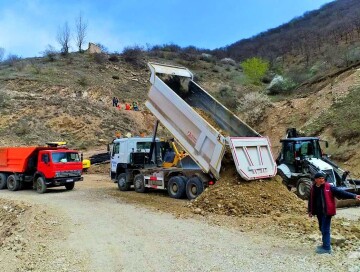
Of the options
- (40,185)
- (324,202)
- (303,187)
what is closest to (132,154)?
(40,185)

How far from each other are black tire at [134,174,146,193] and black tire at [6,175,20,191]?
20.7ft

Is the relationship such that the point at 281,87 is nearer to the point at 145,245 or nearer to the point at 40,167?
the point at 40,167

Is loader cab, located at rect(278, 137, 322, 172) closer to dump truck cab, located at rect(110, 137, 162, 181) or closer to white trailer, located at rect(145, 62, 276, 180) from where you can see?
white trailer, located at rect(145, 62, 276, 180)

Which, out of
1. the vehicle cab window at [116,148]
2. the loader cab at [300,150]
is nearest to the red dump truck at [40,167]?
the vehicle cab window at [116,148]

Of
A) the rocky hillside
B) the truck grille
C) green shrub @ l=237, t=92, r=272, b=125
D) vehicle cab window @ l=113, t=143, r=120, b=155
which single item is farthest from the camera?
green shrub @ l=237, t=92, r=272, b=125

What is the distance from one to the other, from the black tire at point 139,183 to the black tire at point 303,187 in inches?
237

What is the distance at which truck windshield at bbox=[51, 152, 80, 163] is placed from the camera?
18.0 meters

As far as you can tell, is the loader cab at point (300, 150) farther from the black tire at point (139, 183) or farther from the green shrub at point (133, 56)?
the green shrub at point (133, 56)

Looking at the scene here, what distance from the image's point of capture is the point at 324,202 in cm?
709

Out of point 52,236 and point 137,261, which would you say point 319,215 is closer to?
point 137,261

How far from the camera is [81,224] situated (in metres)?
10.5

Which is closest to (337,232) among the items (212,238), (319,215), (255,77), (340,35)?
(319,215)

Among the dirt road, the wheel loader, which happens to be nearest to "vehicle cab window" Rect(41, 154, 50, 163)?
the dirt road

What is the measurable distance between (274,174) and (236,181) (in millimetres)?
1373
